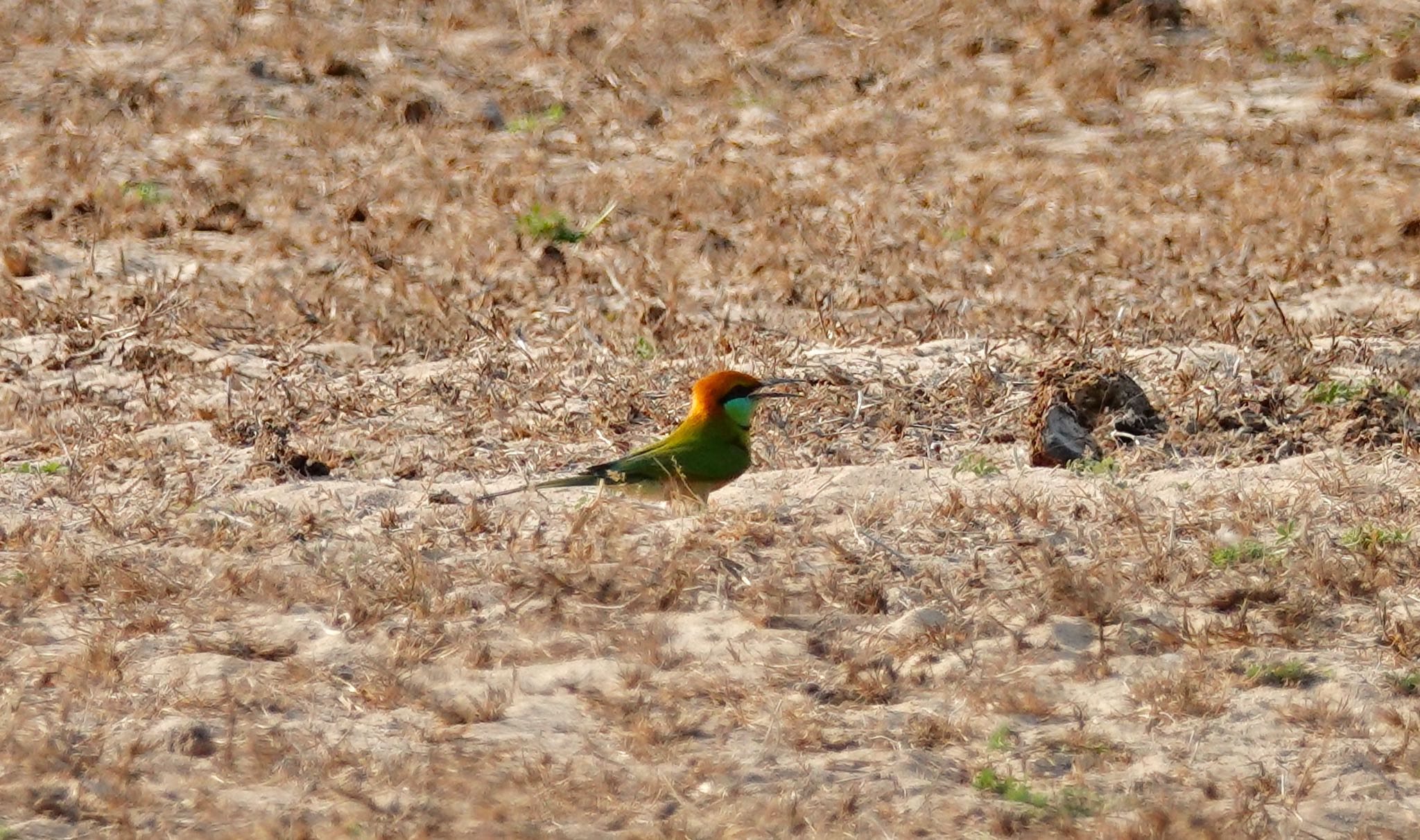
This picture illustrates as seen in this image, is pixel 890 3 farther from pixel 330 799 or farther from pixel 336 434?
pixel 330 799

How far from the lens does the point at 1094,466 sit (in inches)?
210

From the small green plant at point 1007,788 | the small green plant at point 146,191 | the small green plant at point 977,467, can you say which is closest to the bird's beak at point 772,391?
the small green plant at point 977,467

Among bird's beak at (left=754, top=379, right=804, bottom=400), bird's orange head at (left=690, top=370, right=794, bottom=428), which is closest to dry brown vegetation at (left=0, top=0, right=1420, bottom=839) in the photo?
bird's beak at (left=754, top=379, right=804, bottom=400)

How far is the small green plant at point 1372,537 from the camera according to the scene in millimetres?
4508

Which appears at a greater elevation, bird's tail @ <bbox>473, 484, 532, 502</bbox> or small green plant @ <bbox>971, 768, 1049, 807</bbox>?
small green plant @ <bbox>971, 768, 1049, 807</bbox>

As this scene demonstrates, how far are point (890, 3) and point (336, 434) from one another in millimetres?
6390

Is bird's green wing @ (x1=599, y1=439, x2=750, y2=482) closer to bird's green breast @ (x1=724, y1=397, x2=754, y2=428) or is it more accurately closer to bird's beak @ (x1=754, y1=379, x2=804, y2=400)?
bird's green breast @ (x1=724, y1=397, x2=754, y2=428)

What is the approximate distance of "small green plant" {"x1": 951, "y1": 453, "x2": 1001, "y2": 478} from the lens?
209 inches

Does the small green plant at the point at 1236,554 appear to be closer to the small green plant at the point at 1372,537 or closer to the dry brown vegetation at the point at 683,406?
the dry brown vegetation at the point at 683,406

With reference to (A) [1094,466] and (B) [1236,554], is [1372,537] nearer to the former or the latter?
(B) [1236,554]

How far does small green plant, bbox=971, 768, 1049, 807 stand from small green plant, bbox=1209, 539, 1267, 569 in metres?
1.13

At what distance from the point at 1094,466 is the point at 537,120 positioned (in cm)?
544

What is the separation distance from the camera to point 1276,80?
10234 millimetres

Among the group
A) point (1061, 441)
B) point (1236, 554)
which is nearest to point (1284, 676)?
point (1236, 554)
